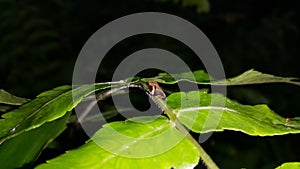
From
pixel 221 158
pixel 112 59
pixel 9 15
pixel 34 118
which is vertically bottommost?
pixel 221 158

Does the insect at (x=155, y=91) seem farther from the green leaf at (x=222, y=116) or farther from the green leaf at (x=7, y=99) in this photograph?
the green leaf at (x=7, y=99)

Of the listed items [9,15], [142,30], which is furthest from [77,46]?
[9,15]

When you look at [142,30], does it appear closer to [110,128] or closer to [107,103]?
[107,103]

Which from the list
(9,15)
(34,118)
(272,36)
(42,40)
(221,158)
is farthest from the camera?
(272,36)

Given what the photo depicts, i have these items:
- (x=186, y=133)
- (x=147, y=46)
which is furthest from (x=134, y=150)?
(x=147, y=46)

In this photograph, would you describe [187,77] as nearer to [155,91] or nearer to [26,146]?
[155,91]

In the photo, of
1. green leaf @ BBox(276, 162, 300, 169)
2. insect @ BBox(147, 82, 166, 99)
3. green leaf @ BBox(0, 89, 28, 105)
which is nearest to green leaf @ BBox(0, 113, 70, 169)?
green leaf @ BBox(0, 89, 28, 105)

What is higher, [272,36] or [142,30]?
[142,30]
